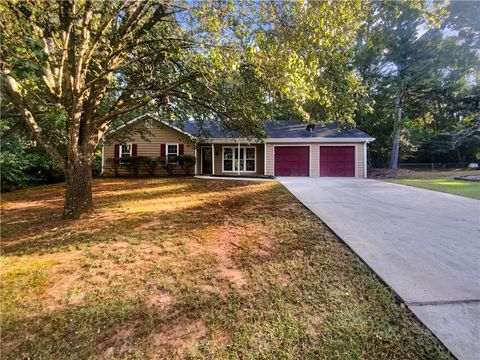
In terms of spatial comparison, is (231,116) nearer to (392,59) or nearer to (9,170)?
(9,170)

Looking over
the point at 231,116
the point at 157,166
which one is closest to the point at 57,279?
the point at 231,116

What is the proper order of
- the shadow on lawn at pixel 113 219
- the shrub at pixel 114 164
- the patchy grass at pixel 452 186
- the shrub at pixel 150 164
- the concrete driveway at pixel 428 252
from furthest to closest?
1. the shrub at pixel 114 164
2. the shrub at pixel 150 164
3. the patchy grass at pixel 452 186
4. the shadow on lawn at pixel 113 219
5. the concrete driveway at pixel 428 252

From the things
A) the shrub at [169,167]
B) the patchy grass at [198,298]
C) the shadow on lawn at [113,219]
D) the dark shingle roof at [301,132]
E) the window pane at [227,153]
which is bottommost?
the patchy grass at [198,298]

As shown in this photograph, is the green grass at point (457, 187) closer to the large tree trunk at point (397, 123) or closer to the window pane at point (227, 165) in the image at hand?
the large tree trunk at point (397, 123)

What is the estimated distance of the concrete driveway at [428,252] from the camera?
2.31m

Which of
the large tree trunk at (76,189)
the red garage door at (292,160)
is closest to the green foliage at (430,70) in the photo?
the red garage door at (292,160)

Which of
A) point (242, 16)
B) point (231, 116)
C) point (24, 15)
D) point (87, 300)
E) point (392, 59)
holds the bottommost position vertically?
point (87, 300)

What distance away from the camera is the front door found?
18.7 meters

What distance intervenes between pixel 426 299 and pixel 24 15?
6326mm

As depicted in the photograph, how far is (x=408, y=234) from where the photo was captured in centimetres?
444

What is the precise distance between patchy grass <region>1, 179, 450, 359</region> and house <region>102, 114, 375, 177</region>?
36.6ft

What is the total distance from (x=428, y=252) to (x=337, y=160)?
43.7ft

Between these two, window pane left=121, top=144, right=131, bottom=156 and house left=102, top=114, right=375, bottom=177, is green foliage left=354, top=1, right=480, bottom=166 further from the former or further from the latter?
window pane left=121, top=144, right=131, bottom=156

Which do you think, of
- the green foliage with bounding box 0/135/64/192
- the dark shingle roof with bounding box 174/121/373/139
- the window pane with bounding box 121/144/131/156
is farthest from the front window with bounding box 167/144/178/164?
the green foliage with bounding box 0/135/64/192
